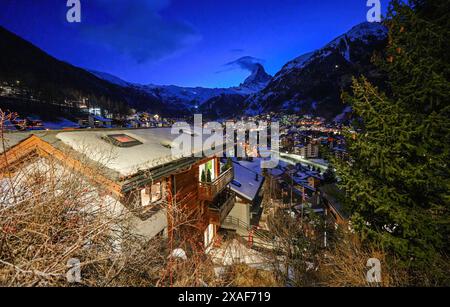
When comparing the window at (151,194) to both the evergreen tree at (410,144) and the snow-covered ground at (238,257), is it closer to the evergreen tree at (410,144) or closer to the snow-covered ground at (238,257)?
the snow-covered ground at (238,257)

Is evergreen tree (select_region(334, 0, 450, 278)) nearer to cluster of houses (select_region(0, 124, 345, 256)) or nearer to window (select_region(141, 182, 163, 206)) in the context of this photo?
cluster of houses (select_region(0, 124, 345, 256))

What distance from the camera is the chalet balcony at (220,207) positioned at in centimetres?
1323

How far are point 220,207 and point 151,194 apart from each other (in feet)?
19.4

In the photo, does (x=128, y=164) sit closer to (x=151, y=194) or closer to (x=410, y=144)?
(x=151, y=194)

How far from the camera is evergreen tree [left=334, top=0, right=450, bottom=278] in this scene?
4.79 meters

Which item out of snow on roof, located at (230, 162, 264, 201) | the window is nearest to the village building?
the window

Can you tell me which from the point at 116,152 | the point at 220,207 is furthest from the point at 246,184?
the point at 116,152

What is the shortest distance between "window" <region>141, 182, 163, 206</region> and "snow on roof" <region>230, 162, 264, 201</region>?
31.9 feet

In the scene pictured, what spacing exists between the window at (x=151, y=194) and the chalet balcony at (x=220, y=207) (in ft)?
17.1

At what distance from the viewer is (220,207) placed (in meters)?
13.5
